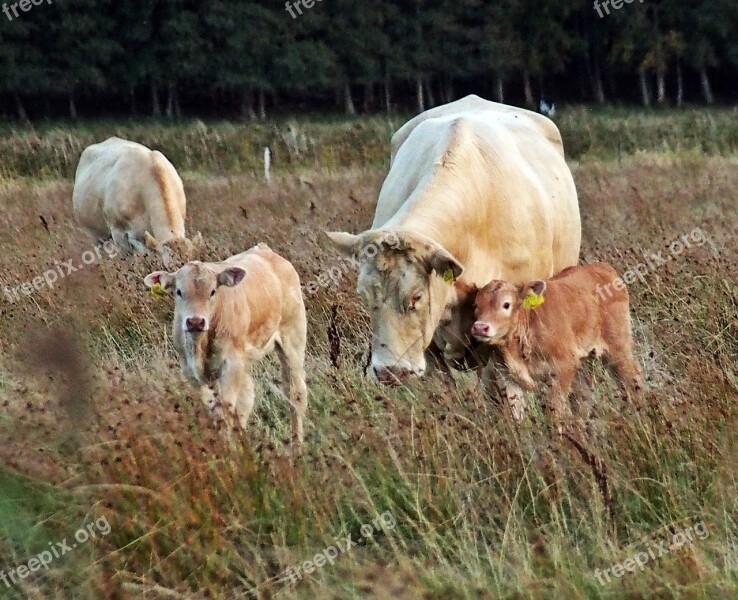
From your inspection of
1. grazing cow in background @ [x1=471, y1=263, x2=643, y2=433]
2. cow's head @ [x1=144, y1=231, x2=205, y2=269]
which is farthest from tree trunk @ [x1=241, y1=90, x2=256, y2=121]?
grazing cow in background @ [x1=471, y1=263, x2=643, y2=433]

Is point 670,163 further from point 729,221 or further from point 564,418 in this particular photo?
point 564,418

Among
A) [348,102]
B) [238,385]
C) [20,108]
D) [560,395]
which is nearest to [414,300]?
[560,395]

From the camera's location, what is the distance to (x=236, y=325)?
582 cm

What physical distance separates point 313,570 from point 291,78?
36264 millimetres

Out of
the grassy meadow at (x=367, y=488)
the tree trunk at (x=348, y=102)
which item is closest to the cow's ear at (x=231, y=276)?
the grassy meadow at (x=367, y=488)

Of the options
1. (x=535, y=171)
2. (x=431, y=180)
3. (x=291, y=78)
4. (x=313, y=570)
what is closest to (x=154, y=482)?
(x=313, y=570)

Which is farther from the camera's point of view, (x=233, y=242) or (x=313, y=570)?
(x=233, y=242)

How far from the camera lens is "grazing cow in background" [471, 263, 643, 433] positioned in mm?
5105

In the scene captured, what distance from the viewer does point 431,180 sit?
18.3 ft

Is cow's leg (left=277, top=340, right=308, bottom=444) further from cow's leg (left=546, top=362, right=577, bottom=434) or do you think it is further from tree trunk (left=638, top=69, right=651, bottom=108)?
tree trunk (left=638, top=69, right=651, bottom=108)

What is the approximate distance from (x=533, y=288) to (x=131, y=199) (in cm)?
719

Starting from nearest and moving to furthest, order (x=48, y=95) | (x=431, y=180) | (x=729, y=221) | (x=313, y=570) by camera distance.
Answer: (x=313, y=570) < (x=431, y=180) < (x=729, y=221) < (x=48, y=95)

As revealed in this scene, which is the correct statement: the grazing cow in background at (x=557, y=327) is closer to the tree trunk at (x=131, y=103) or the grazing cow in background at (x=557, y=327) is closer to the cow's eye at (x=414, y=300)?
the cow's eye at (x=414, y=300)

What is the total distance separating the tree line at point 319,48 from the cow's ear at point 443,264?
32.5 meters
